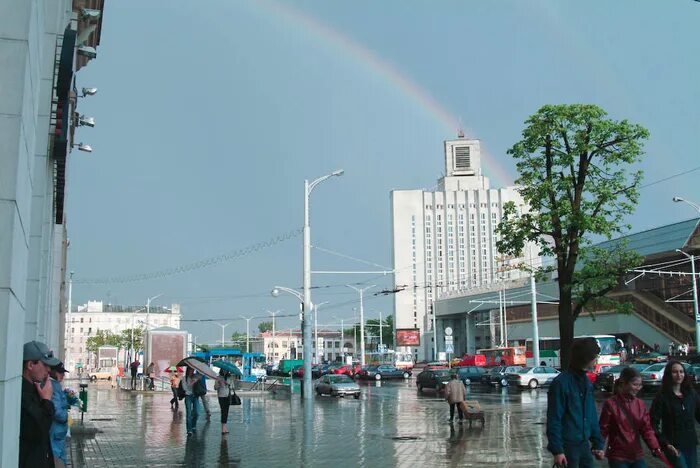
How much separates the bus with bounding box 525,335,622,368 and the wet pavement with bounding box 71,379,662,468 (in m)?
26.1

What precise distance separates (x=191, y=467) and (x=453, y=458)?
4.90 metres

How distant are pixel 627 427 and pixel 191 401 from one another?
15338mm

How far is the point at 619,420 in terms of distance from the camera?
7.46 m

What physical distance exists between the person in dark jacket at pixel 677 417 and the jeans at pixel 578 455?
1.42 metres

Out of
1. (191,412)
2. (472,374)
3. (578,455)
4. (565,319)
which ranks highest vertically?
(565,319)

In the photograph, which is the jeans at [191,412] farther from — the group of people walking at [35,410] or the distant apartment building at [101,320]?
the distant apartment building at [101,320]

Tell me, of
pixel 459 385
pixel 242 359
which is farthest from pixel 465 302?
pixel 459 385

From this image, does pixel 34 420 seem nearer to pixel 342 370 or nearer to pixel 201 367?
pixel 201 367

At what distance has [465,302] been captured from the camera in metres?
116

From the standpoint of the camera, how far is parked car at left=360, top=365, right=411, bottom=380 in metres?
70.4

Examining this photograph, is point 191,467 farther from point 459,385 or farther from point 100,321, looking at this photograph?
point 100,321

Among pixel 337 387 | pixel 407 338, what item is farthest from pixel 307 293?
pixel 407 338

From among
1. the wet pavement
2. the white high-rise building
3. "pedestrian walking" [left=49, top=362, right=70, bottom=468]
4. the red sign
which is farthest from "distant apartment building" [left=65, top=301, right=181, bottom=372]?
"pedestrian walking" [left=49, top=362, right=70, bottom=468]

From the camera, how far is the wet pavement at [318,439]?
1528cm
